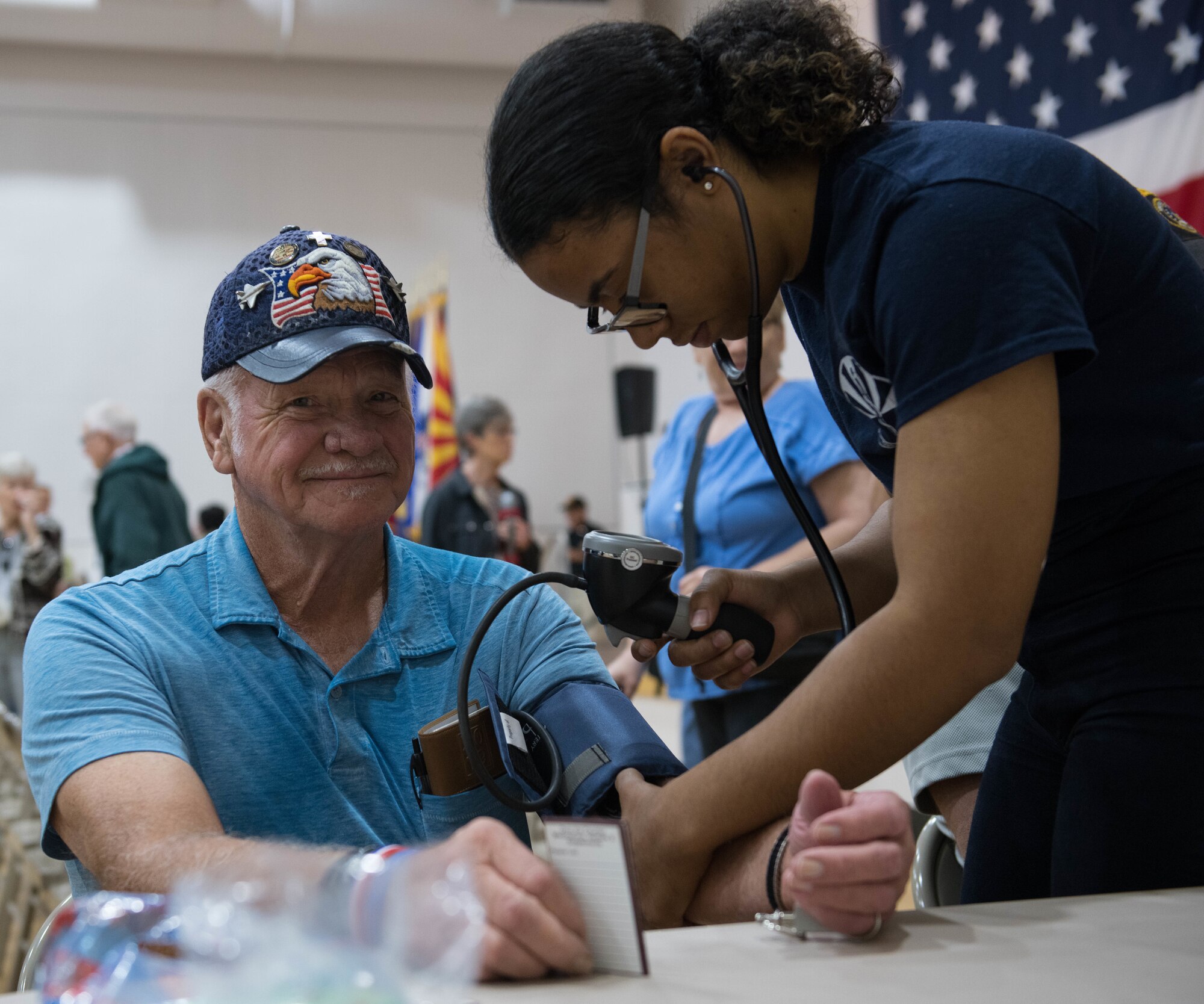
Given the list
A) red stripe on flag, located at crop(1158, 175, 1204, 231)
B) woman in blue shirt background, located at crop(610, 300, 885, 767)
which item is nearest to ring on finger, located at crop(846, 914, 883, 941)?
woman in blue shirt background, located at crop(610, 300, 885, 767)

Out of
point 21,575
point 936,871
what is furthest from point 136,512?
point 936,871

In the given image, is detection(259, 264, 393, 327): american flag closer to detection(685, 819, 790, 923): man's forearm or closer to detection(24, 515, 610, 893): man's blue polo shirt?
detection(24, 515, 610, 893): man's blue polo shirt

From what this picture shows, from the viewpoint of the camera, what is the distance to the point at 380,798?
1.20m

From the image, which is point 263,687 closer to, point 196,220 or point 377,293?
point 377,293

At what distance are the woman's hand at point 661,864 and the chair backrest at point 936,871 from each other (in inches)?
21.6

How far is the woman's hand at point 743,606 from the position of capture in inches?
46.2

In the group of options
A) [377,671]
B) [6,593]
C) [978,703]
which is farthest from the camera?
[6,593]

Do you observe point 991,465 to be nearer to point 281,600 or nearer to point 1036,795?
point 1036,795

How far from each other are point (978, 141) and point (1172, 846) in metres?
0.61

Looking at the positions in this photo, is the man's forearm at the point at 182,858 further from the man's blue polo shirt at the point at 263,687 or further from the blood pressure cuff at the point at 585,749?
the blood pressure cuff at the point at 585,749

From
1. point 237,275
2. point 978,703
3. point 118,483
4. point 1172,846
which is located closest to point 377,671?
point 237,275

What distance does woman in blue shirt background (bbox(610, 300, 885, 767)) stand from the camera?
8.04 ft

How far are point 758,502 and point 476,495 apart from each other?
2495 mm

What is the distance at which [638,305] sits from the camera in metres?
1.03
